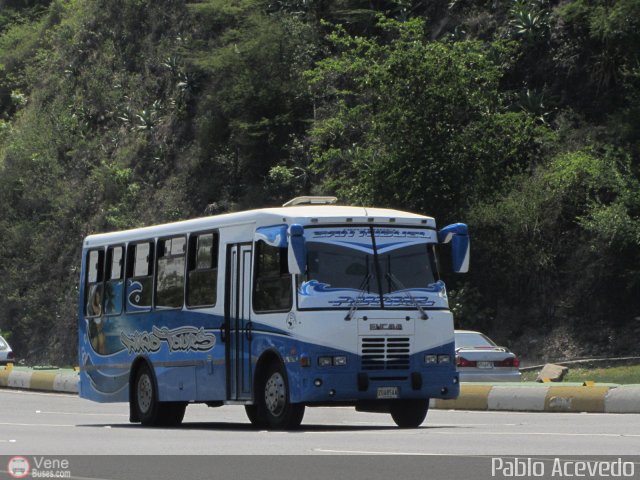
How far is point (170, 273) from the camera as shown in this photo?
23094 mm

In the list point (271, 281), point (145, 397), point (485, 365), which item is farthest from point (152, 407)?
point (485, 365)

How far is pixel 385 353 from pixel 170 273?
473cm

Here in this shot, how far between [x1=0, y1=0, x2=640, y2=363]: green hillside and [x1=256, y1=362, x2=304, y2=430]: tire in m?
21.6

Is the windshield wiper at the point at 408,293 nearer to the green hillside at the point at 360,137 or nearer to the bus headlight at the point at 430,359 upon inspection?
the bus headlight at the point at 430,359

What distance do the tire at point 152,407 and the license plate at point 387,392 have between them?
4.23 m

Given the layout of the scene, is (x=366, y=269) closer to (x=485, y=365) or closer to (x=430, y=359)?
(x=430, y=359)

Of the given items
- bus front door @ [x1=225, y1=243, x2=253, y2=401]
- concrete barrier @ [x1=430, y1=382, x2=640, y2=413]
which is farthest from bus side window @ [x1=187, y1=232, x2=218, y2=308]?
concrete barrier @ [x1=430, y1=382, x2=640, y2=413]

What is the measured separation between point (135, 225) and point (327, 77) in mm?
11641

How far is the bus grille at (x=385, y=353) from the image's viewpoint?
19703mm

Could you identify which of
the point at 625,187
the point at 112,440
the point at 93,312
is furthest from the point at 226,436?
the point at 625,187

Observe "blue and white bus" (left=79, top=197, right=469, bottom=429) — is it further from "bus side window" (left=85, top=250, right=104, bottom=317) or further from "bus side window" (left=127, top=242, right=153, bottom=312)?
"bus side window" (left=85, top=250, right=104, bottom=317)
